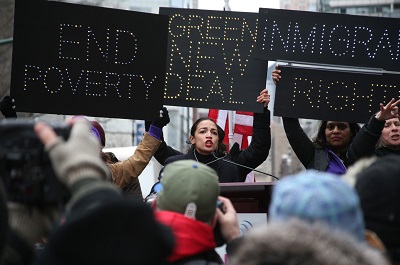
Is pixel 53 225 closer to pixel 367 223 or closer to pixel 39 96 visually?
pixel 367 223

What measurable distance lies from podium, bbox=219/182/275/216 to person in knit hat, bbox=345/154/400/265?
2.23 m

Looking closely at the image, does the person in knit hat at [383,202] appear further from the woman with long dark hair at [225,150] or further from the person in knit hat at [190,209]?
the woman with long dark hair at [225,150]

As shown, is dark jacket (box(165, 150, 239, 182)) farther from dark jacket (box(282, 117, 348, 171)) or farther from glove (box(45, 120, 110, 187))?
glove (box(45, 120, 110, 187))

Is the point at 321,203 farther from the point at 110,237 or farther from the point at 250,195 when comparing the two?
the point at 250,195

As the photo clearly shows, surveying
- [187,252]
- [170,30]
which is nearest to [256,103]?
[170,30]

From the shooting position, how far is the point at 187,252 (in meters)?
2.98

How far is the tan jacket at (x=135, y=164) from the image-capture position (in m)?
5.96

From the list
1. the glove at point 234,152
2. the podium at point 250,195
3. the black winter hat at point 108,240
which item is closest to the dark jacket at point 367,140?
the podium at point 250,195

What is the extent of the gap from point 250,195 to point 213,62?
6.05ft

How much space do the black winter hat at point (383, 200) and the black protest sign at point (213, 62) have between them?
12.1 ft

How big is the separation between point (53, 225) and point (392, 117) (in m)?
3.72

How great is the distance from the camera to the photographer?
2215 millimetres

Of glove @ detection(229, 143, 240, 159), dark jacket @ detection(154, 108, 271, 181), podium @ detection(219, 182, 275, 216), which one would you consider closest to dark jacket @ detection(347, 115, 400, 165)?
podium @ detection(219, 182, 275, 216)

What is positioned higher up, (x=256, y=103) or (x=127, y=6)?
(x=127, y=6)
